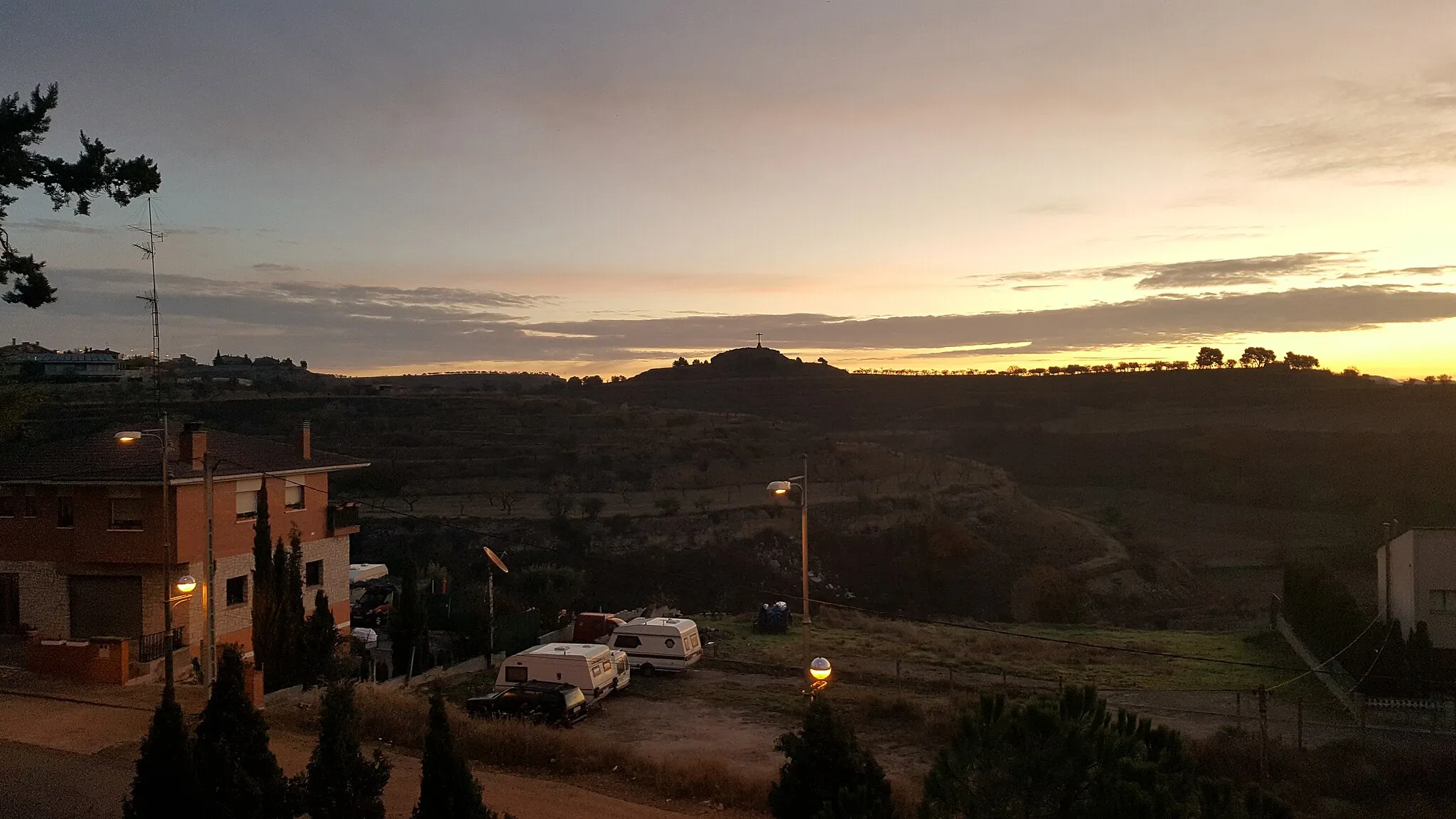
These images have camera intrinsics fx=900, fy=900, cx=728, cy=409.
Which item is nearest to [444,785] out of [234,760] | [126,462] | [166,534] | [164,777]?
[234,760]

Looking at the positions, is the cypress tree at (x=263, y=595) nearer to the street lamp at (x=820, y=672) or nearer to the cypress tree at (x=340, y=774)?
the cypress tree at (x=340, y=774)

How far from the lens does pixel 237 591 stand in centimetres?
2533

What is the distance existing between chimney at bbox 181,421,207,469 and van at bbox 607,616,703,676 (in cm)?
1268

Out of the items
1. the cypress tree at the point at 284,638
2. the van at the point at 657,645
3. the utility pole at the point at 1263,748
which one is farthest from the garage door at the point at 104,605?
the utility pole at the point at 1263,748

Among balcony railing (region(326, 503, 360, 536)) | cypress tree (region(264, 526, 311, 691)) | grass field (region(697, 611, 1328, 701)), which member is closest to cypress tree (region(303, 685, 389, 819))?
cypress tree (region(264, 526, 311, 691))

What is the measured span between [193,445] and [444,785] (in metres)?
18.0

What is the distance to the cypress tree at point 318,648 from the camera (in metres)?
22.4

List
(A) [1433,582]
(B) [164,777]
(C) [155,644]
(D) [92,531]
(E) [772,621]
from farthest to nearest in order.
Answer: (E) [772,621]
(A) [1433,582]
(D) [92,531]
(C) [155,644]
(B) [164,777]

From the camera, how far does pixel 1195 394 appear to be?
408 feet

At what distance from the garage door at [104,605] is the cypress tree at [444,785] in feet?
56.1


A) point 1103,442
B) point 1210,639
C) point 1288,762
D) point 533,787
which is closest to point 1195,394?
point 1103,442

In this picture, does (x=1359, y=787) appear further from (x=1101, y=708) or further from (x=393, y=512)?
(x=393, y=512)

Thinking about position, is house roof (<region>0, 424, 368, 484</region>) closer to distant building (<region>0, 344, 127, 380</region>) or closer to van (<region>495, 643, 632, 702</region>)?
van (<region>495, 643, 632, 702</region>)

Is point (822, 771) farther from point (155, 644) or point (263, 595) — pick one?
point (155, 644)
